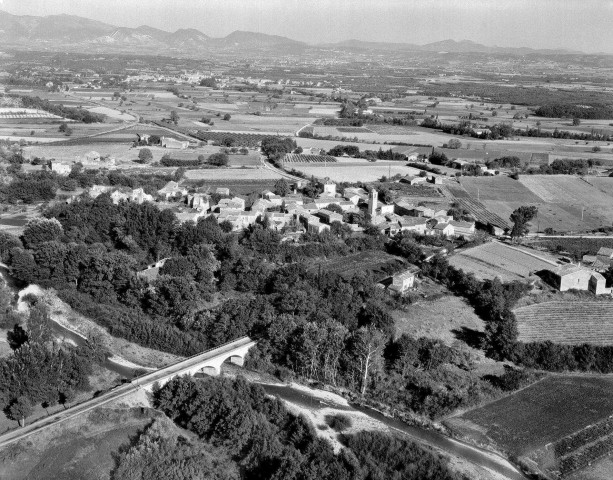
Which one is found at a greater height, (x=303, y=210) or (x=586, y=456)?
(x=303, y=210)

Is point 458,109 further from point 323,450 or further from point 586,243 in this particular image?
point 323,450

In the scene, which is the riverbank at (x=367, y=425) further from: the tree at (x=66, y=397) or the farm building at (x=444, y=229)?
the farm building at (x=444, y=229)

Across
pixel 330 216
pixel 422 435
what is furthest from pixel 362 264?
pixel 422 435

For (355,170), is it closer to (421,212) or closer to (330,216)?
(421,212)

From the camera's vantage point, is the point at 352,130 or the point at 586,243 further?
the point at 352,130

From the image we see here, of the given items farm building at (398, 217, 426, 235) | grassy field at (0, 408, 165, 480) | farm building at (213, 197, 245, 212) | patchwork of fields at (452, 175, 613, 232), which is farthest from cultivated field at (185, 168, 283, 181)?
grassy field at (0, 408, 165, 480)

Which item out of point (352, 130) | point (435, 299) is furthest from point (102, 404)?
point (352, 130)
